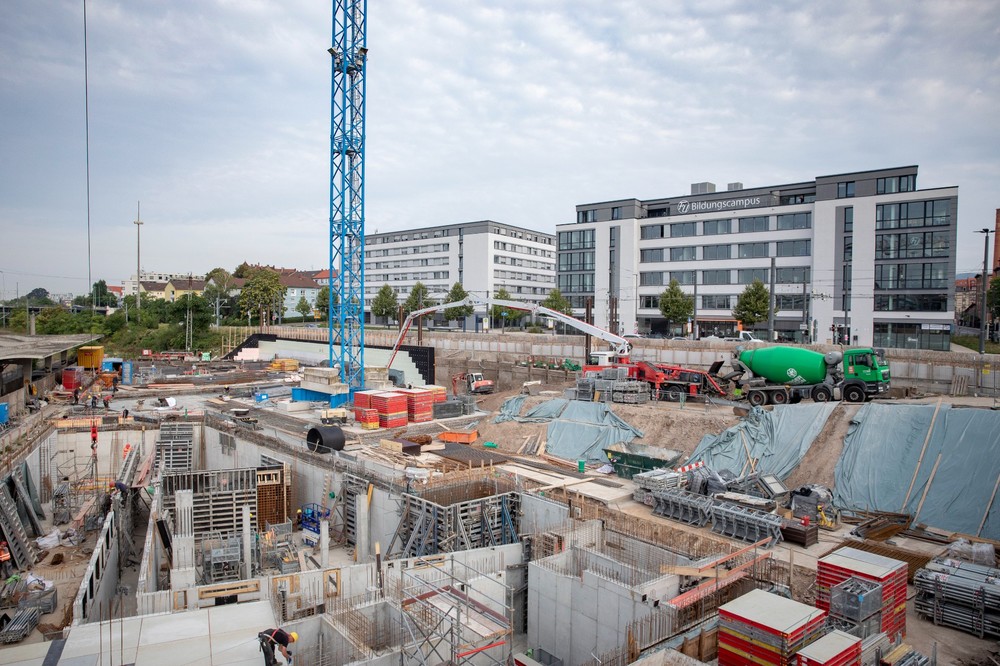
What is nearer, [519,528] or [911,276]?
[519,528]

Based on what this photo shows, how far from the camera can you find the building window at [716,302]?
191 feet

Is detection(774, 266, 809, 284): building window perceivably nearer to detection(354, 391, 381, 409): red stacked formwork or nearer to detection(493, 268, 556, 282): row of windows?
detection(493, 268, 556, 282): row of windows

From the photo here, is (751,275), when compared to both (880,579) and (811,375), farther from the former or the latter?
(880,579)

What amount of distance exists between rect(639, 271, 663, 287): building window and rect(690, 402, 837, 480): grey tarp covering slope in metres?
39.0

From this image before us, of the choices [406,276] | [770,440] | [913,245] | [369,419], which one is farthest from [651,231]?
[770,440]

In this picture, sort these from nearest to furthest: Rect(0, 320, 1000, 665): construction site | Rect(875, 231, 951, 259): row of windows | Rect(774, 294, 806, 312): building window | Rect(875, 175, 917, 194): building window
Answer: Rect(0, 320, 1000, 665): construction site → Rect(875, 231, 951, 259): row of windows → Rect(875, 175, 917, 194): building window → Rect(774, 294, 806, 312): building window

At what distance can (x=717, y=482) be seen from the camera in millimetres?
19438

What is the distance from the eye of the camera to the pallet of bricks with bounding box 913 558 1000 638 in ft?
40.1

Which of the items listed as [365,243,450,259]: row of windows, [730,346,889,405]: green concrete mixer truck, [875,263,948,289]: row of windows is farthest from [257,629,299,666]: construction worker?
[365,243,450,259]: row of windows

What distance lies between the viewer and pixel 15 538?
1745 centimetres

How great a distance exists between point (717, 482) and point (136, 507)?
2030cm

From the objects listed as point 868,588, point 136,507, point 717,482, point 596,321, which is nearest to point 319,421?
point 136,507

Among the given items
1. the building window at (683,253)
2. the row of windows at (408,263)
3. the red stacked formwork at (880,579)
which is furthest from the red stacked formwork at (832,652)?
the row of windows at (408,263)

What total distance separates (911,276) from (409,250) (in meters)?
63.7
